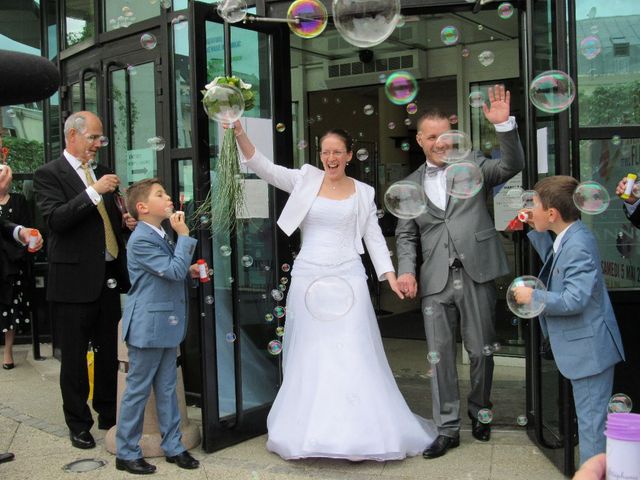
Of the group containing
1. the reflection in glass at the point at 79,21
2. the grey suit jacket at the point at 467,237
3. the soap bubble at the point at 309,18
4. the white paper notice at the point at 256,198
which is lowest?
the grey suit jacket at the point at 467,237

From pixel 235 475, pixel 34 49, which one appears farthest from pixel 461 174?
pixel 34 49

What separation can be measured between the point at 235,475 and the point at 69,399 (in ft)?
4.24

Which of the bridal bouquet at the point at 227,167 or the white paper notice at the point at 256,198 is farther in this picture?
the white paper notice at the point at 256,198

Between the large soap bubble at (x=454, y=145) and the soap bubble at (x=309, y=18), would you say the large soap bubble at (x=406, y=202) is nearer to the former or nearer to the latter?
the large soap bubble at (x=454, y=145)

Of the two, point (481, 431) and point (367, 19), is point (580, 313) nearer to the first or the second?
point (481, 431)

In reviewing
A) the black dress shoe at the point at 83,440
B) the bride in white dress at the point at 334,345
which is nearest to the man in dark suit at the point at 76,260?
the black dress shoe at the point at 83,440

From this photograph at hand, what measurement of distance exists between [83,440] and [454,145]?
2.95 meters

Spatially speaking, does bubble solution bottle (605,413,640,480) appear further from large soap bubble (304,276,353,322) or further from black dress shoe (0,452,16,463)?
black dress shoe (0,452,16,463)

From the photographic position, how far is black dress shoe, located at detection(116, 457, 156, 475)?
450 cm

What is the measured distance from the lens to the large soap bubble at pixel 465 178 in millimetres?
4488

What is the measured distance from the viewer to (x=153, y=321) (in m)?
4.45

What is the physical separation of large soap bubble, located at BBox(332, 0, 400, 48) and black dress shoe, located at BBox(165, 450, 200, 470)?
2.58 m

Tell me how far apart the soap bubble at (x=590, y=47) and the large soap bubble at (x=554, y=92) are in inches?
23.5

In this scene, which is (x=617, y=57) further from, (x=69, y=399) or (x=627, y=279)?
(x=69, y=399)
